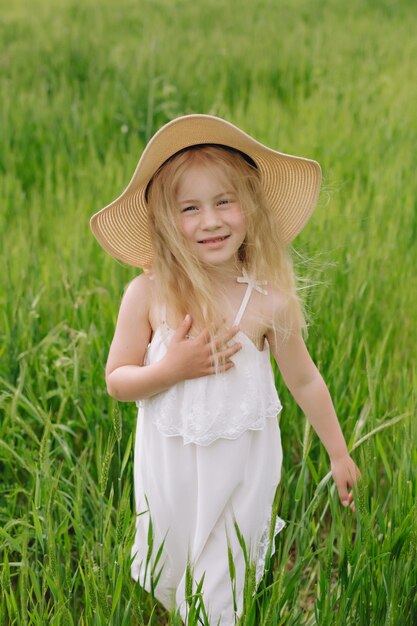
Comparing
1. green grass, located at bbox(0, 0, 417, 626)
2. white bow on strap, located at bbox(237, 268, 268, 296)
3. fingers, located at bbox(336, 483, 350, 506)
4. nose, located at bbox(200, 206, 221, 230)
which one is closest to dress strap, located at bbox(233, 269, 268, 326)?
white bow on strap, located at bbox(237, 268, 268, 296)

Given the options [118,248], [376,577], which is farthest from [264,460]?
[118,248]

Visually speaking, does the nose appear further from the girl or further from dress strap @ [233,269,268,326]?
dress strap @ [233,269,268,326]

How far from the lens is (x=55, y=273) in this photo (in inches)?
110

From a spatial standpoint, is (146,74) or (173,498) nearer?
(173,498)

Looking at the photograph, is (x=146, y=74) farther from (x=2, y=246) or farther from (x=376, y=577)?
(x=376, y=577)

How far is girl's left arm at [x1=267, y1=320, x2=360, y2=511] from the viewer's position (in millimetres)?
1630

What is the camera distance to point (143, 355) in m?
1.63

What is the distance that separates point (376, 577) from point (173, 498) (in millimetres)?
401

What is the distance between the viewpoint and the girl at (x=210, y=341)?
1541mm

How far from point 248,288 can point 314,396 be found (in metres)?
0.25

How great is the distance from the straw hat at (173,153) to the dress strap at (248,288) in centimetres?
14

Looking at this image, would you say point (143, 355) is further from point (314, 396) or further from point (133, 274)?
point (133, 274)

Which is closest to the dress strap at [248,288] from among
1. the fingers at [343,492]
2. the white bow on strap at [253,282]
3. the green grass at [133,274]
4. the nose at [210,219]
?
the white bow on strap at [253,282]

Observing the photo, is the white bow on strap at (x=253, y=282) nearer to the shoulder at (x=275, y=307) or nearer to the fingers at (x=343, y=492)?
the shoulder at (x=275, y=307)
